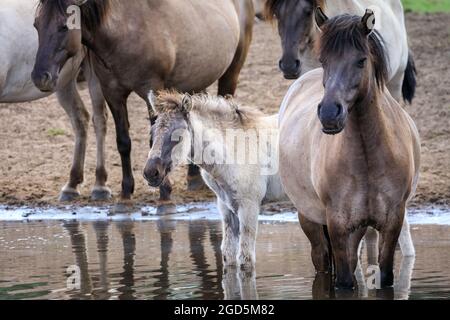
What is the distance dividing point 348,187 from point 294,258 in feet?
6.95

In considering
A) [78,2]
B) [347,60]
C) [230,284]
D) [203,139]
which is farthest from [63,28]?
[347,60]

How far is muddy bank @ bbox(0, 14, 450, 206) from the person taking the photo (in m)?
13.6

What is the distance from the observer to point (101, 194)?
13500 mm

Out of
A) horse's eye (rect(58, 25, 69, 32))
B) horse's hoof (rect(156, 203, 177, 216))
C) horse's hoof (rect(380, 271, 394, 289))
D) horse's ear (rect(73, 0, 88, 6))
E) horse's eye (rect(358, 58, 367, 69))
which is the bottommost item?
horse's hoof (rect(156, 203, 177, 216))

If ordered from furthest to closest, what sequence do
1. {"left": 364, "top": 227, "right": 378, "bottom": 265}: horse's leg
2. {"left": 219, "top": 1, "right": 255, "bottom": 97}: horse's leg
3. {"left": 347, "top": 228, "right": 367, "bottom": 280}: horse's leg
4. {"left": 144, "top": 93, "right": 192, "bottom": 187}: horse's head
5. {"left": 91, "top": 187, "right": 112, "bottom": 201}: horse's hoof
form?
{"left": 219, "top": 1, "right": 255, "bottom": 97}: horse's leg, {"left": 91, "top": 187, "right": 112, "bottom": 201}: horse's hoof, {"left": 364, "top": 227, "right": 378, "bottom": 265}: horse's leg, {"left": 144, "top": 93, "right": 192, "bottom": 187}: horse's head, {"left": 347, "top": 228, "right": 367, "bottom": 280}: horse's leg

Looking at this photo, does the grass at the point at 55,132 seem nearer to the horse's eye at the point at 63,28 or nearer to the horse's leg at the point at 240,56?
the horse's leg at the point at 240,56

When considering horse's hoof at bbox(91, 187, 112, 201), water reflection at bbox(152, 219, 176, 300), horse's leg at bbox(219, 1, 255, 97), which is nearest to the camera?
water reflection at bbox(152, 219, 176, 300)

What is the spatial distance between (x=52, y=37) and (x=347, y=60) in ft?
15.0

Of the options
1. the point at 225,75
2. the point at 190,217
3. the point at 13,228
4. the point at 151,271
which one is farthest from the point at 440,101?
the point at 151,271

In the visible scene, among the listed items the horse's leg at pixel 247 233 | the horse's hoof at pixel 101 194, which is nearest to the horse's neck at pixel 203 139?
the horse's leg at pixel 247 233

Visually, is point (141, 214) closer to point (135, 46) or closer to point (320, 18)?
point (135, 46)

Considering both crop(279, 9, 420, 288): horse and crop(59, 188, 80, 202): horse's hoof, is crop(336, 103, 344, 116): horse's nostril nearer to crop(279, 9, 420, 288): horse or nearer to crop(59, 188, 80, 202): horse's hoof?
crop(279, 9, 420, 288): horse

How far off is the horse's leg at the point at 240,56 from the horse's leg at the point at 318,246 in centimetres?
539

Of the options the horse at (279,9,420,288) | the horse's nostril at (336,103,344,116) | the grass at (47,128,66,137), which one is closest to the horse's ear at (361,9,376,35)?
the horse at (279,9,420,288)
